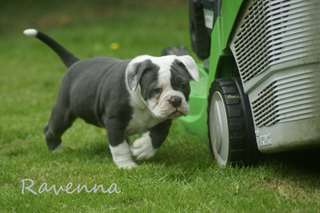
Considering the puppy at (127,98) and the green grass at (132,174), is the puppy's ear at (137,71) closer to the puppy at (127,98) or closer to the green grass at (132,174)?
the puppy at (127,98)

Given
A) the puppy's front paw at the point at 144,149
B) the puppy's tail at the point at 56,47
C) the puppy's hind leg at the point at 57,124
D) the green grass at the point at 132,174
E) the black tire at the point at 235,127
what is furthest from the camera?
the puppy's tail at the point at 56,47

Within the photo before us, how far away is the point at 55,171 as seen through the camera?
4934 mm

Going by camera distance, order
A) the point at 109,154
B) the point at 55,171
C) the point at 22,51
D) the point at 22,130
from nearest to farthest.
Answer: the point at 55,171 < the point at 109,154 < the point at 22,130 < the point at 22,51

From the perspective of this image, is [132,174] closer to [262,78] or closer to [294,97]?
[262,78]

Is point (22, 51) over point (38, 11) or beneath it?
over

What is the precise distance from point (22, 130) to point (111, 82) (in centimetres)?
184

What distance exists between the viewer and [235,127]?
4.51m

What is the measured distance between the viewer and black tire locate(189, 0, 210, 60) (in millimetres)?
5684

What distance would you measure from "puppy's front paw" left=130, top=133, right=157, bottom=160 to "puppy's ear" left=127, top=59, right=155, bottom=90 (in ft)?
1.70

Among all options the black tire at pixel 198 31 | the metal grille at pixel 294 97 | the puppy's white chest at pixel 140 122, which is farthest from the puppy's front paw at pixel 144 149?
the metal grille at pixel 294 97

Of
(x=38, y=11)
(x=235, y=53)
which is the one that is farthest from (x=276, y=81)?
(x=38, y=11)

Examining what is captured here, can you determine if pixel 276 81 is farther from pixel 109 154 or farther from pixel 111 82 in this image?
pixel 109 154

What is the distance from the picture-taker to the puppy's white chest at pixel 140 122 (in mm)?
4977

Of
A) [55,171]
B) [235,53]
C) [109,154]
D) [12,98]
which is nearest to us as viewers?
[235,53]
